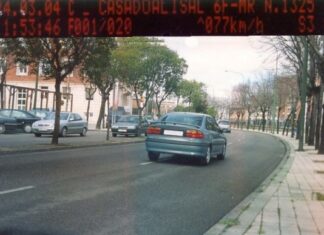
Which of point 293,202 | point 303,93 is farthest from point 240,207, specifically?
point 303,93

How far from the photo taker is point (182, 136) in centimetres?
1605

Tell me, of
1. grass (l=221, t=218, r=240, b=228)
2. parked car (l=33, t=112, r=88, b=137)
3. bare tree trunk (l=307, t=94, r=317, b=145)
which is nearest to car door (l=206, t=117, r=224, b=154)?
grass (l=221, t=218, r=240, b=228)

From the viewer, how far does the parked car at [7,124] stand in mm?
31609

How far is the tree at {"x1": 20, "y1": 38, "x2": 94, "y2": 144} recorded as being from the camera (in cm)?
2172

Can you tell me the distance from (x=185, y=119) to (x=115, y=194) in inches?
285

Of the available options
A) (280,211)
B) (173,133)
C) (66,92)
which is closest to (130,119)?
(173,133)

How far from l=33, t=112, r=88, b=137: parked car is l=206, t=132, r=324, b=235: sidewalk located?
20019mm

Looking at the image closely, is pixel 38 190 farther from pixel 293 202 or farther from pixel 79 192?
pixel 293 202

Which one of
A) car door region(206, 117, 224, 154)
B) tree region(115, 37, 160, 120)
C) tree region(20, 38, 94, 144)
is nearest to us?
car door region(206, 117, 224, 154)

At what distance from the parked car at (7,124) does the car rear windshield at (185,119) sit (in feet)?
56.7

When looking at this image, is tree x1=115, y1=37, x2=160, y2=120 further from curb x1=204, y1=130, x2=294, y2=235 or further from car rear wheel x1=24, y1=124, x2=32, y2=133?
curb x1=204, y1=130, x2=294, y2=235

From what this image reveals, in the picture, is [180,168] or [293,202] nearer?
[293,202]

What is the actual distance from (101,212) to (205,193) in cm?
321

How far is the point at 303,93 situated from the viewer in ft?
93.7
